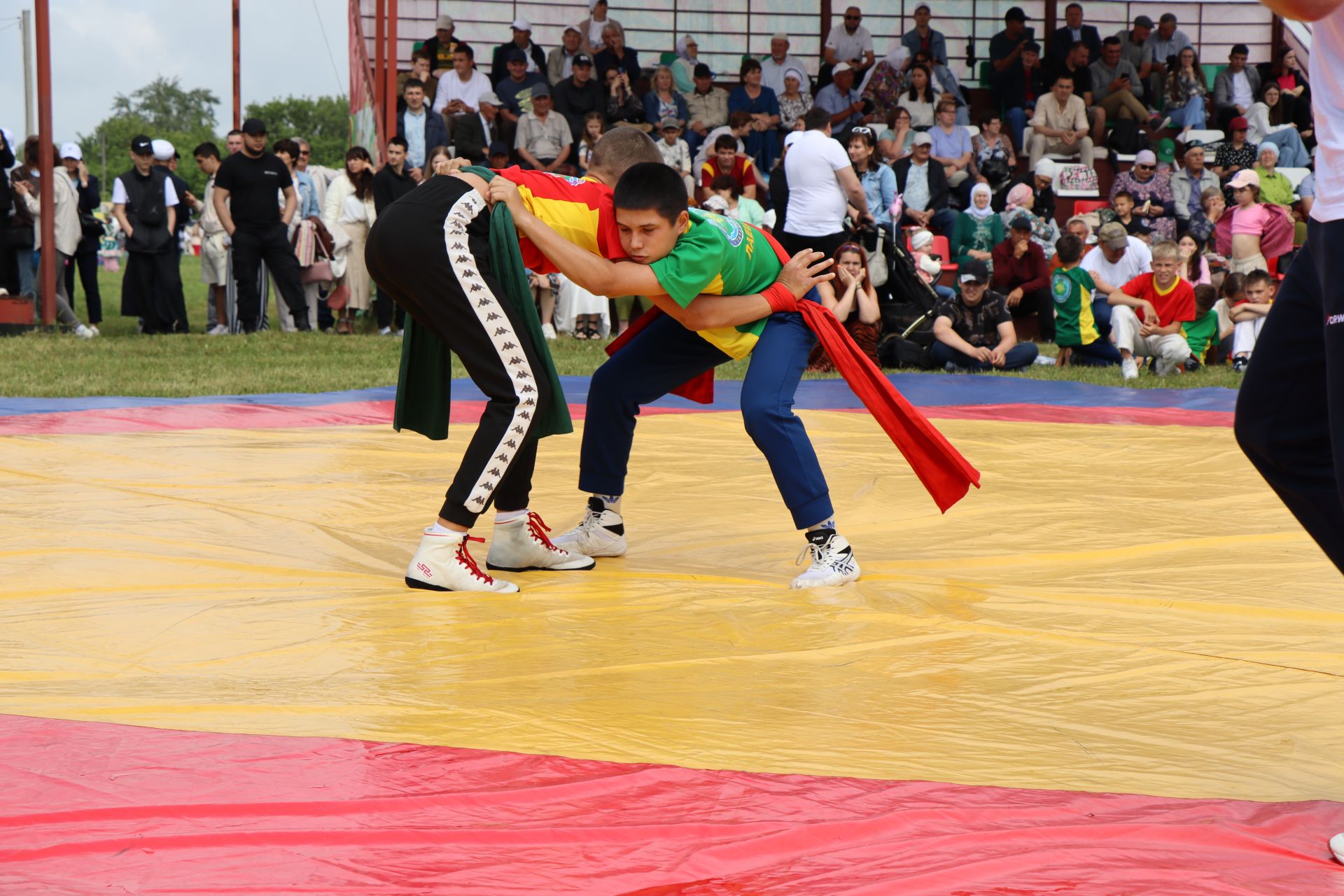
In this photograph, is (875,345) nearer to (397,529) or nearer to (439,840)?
(397,529)

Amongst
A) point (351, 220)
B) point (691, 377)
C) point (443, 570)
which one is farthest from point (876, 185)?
point (443, 570)

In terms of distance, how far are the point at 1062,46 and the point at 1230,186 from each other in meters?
3.71

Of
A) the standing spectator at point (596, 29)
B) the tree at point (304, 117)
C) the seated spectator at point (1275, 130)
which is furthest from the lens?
the tree at point (304, 117)

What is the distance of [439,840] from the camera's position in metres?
1.90

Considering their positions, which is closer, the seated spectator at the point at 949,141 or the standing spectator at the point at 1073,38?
the seated spectator at the point at 949,141

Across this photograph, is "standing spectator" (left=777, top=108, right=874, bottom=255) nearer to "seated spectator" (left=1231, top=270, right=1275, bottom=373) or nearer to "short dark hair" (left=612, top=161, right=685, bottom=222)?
"seated spectator" (left=1231, top=270, right=1275, bottom=373)

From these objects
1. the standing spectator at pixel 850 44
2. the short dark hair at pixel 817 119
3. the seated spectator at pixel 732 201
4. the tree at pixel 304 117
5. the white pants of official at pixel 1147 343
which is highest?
the tree at pixel 304 117

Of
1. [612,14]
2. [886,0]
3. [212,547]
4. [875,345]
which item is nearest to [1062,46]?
[886,0]

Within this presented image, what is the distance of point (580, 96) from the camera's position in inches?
510

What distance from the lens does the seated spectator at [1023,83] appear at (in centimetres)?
1438

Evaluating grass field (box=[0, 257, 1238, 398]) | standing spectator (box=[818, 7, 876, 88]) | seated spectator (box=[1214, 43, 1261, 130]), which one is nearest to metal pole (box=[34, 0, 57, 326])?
grass field (box=[0, 257, 1238, 398])

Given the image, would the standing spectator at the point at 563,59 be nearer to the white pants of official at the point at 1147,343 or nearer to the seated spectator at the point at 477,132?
the seated spectator at the point at 477,132

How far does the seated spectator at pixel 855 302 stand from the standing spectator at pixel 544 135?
4.09 metres

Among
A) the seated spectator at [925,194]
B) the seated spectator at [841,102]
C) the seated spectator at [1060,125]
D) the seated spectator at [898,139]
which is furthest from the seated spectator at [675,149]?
the seated spectator at [1060,125]
